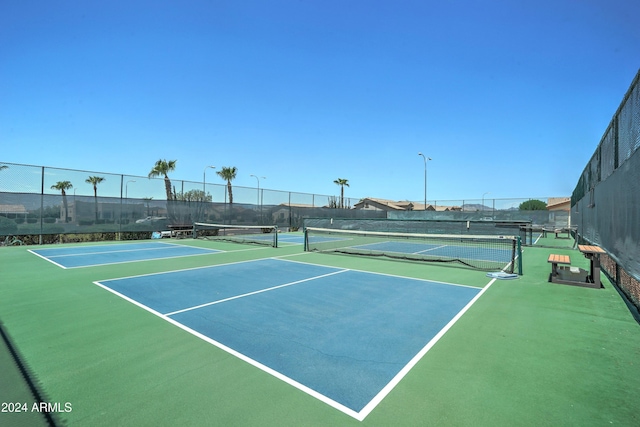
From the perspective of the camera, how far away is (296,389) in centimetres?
312

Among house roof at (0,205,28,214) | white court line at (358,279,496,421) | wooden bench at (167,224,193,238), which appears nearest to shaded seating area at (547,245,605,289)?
white court line at (358,279,496,421)

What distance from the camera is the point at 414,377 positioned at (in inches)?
132

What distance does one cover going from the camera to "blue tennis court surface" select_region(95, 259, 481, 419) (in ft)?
11.3

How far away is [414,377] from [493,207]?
34.9 m

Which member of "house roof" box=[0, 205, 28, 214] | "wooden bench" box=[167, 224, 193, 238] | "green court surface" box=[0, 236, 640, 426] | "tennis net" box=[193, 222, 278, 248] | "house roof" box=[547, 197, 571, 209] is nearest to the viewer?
"green court surface" box=[0, 236, 640, 426]

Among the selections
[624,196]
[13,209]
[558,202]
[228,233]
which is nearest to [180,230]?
[228,233]

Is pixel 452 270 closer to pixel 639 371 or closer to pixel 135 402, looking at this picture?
pixel 639 371

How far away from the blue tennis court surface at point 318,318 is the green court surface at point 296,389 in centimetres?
22

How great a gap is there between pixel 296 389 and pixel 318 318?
2.11m

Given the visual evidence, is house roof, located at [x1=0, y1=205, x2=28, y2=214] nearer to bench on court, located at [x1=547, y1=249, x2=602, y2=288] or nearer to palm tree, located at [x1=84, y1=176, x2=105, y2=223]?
palm tree, located at [x1=84, y1=176, x2=105, y2=223]

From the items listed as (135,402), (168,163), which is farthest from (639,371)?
(168,163)

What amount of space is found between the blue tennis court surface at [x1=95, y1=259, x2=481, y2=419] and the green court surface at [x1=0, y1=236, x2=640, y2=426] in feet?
0.71

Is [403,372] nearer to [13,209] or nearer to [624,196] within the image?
[624,196]

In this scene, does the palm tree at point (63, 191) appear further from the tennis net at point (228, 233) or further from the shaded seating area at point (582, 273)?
the shaded seating area at point (582, 273)
